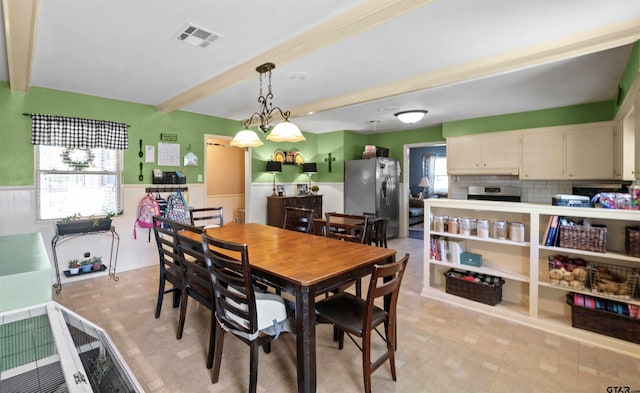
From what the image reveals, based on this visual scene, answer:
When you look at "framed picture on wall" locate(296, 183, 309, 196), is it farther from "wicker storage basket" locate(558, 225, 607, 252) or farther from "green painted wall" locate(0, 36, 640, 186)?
"wicker storage basket" locate(558, 225, 607, 252)

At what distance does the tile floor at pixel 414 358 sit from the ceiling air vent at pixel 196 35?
237 cm

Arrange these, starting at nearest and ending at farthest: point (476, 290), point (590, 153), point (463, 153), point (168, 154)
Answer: point (476, 290) < point (590, 153) < point (168, 154) < point (463, 153)

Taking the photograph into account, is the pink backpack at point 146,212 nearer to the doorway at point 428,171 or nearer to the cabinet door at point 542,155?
the cabinet door at point 542,155

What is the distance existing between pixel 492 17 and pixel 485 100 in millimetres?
2283

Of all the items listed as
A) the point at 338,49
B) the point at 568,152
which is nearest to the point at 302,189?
the point at 338,49

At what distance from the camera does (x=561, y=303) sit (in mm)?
2748

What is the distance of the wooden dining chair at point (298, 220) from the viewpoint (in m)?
3.33

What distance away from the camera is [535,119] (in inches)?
184

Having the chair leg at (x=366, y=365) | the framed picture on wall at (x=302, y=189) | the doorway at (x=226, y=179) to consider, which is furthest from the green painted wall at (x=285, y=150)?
the chair leg at (x=366, y=365)

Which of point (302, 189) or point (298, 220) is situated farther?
point (302, 189)

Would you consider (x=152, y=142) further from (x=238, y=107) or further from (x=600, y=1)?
(x=600, y=1)

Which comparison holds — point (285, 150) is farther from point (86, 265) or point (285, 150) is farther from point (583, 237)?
point (583, 237)

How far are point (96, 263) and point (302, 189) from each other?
3.82 metres

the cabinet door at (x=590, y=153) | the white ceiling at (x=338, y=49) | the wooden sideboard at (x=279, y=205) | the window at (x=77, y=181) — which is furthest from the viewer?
the wooden sideboard at (x=279, y=205)
